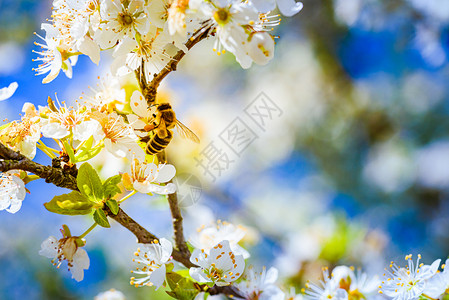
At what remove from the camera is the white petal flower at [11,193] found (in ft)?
1.84

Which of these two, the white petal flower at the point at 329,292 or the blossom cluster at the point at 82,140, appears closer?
the blossom cluster at the point at 82,140

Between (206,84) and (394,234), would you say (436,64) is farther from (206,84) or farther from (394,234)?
(206,84)

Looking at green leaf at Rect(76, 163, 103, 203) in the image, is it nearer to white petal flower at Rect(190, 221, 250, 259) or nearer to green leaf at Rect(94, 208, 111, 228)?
green leaf at Rect(94, 208, 111, 228)

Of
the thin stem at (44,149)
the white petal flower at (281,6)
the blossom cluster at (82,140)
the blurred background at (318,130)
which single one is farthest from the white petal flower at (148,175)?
the blurred background at (318,130)

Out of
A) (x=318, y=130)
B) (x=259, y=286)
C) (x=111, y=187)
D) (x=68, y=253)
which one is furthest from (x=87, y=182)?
(x=318, y=130)

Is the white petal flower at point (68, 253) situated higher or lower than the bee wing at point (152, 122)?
lower

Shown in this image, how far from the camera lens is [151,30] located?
572 mm

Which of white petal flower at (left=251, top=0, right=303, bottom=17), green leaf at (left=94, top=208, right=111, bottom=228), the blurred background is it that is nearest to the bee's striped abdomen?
green leaf at (left=94, top=208, right=111, bottom=228)

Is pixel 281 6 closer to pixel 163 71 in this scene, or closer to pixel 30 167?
pixel 163 71

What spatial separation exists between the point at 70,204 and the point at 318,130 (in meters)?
2.18

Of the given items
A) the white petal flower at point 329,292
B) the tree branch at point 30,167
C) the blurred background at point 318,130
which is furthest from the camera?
the blurred background at point 318,130

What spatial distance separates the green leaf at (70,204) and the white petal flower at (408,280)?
434mm

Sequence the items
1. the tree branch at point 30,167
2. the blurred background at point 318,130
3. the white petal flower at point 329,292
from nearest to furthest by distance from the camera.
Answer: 1. the tree branch at point 30,167
2. the white petal flower at point 329,292
3. the blurred background at point 318,130

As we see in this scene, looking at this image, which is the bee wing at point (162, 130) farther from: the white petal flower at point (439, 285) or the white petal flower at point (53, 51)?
the white petal flower at point (439, 285)
